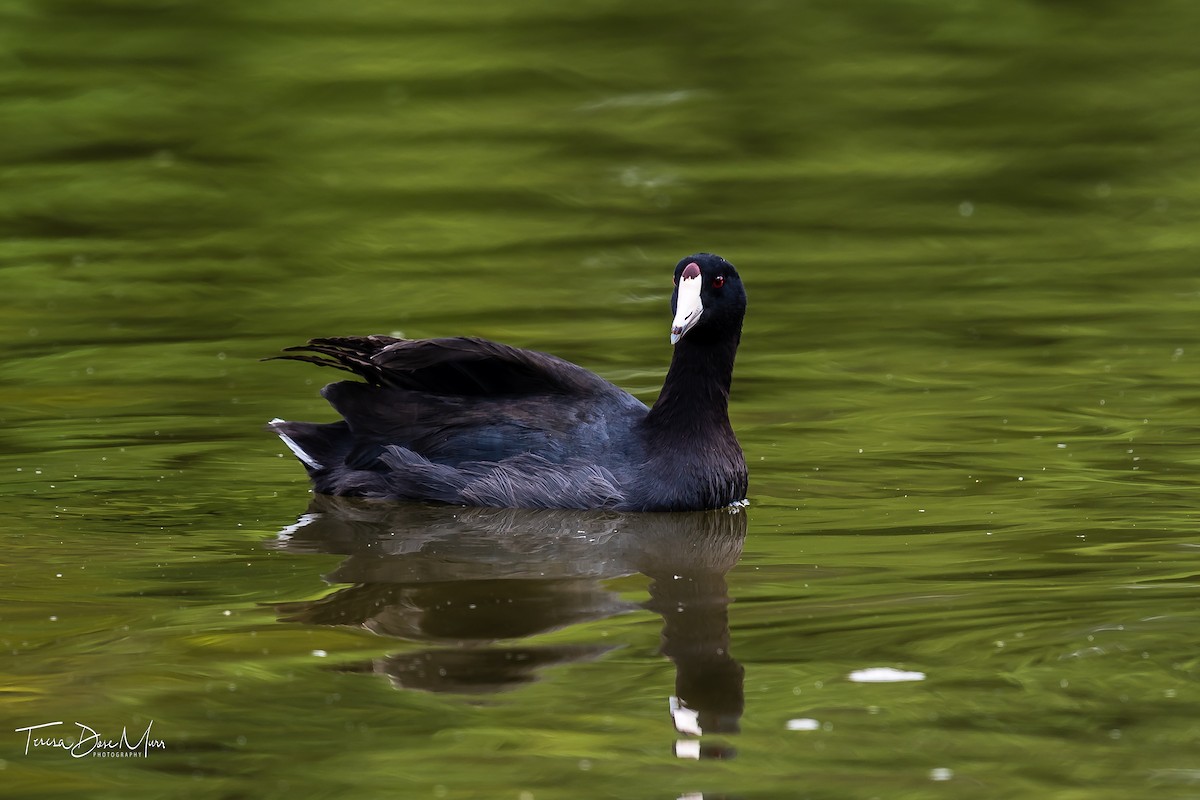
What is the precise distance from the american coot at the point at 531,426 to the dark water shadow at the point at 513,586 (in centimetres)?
11

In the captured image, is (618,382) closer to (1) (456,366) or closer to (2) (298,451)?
(1) (456,366)

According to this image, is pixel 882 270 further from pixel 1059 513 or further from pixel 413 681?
pixel 413 681

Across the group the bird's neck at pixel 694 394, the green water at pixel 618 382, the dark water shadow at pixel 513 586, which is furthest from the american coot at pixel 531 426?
the green water at pixel 618 382

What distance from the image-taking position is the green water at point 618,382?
5.60 m

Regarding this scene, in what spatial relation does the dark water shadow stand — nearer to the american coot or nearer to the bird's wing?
the american coot

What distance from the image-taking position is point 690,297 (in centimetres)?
854

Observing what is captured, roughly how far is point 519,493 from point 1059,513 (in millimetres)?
2252

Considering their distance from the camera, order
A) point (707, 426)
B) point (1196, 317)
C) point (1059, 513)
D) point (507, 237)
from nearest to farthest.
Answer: point (1059, 513) < point (707, 426) < point (1196, 317) < point (507, 237)

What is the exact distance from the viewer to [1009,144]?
16266mm

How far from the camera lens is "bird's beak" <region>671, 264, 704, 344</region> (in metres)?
8.49

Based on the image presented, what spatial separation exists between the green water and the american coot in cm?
24

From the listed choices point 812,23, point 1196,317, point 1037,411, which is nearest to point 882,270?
point 1196,317

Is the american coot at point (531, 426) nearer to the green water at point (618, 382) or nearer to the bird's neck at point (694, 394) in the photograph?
the bird's neck at point (694, 394)

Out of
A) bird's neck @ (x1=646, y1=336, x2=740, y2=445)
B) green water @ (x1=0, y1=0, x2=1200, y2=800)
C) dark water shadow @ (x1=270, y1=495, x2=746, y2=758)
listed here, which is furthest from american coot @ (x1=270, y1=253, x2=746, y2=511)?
green water @ (x1=0, y1=0, x2=1200, y2=800)
